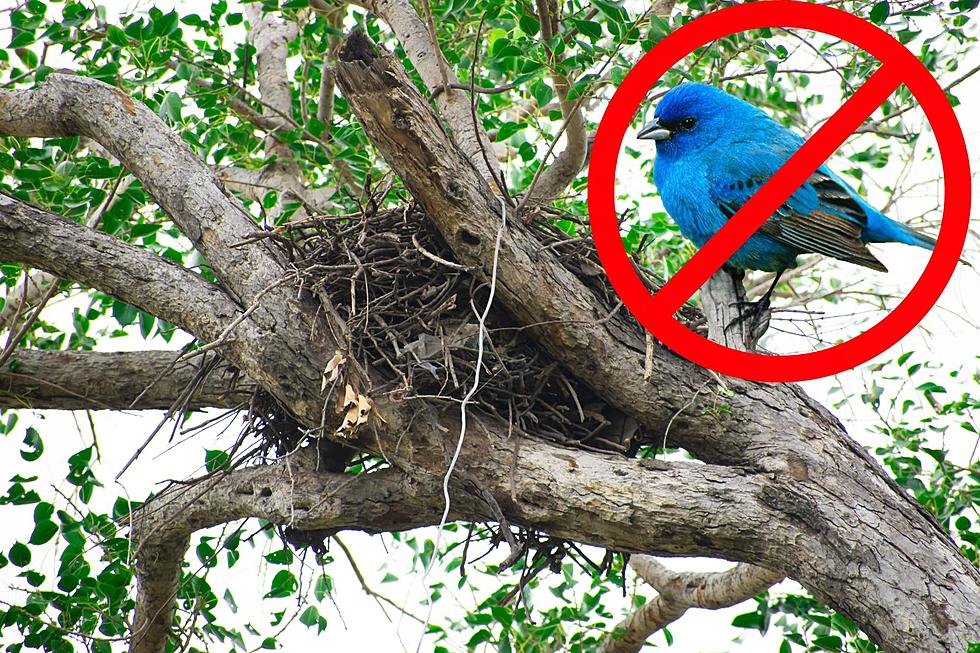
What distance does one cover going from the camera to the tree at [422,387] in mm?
3033

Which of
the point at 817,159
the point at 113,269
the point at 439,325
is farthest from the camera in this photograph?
the point at 113,269

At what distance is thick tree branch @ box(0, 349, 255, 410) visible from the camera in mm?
4219

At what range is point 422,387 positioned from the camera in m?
3.27

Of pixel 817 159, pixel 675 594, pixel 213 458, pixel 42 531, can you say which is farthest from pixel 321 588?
pixel 817 159

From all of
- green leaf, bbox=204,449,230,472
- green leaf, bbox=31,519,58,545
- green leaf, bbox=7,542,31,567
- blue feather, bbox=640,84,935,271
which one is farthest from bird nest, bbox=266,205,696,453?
green leaf, bbox=7,542,31,567

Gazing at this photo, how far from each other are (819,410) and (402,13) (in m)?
2.62

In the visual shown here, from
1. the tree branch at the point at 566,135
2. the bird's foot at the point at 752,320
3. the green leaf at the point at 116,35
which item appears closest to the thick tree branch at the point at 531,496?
the bird's foot at the point at 752,320

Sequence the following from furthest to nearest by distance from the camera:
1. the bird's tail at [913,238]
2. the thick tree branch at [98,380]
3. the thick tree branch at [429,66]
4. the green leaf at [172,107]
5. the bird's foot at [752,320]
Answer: the thick tree branch at [429,66] → the thick tree branch at [98,380] → the green leaf at [172,107] → the bird's tail at [913,238] → the bird's foot at [752,320]

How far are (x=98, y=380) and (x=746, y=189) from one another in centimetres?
272

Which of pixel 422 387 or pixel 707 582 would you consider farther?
pixel 707 582

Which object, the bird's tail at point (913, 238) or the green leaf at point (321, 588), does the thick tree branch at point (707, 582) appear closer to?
the bird's tail at point (913, 238)

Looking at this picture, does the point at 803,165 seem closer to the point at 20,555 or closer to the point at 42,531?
the point at 42,531

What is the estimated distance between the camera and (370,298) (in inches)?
136

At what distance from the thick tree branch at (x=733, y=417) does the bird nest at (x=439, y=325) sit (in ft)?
0.40
